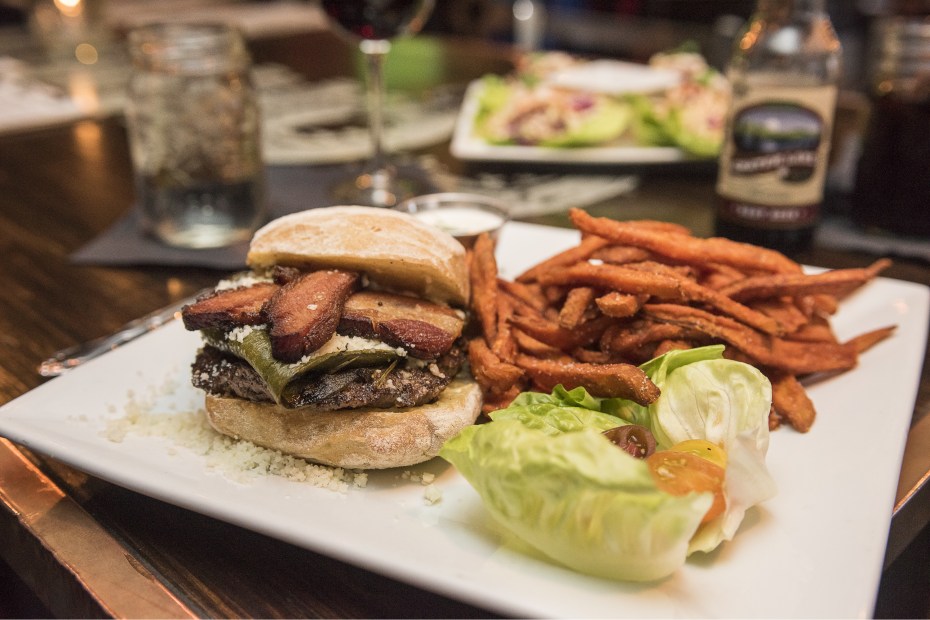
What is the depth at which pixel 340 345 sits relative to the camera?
1556 mm

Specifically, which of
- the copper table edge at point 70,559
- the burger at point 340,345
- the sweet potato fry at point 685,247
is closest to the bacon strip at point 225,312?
the burger at point 340,345

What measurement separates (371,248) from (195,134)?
4.04 ft

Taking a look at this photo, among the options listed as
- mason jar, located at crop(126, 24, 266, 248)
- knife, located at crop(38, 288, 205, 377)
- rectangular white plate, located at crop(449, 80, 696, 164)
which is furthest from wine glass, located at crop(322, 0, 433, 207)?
knife, located at crop(38, 288, 205, 377)

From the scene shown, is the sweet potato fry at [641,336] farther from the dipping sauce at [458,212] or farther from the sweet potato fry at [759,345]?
the dipping sauce at [458,212]

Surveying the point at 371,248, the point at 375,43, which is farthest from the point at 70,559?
the point at 375,43

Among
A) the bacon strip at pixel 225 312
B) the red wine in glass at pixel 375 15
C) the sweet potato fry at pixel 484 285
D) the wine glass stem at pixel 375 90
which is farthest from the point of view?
the wine glass stem at pixel 375 90

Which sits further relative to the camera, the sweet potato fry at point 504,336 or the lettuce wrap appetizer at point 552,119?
the lettuce wrap appetizer at point 552,119

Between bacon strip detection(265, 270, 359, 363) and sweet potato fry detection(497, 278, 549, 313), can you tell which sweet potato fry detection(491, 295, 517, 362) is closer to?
sweet potato fry detection(497, 278, 549, 313)

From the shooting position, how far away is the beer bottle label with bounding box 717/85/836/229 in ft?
7.87

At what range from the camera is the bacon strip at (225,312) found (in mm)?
1586

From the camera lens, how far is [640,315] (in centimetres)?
179

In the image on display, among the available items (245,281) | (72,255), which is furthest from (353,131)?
(245,281)

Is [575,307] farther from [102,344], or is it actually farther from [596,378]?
[102,344]

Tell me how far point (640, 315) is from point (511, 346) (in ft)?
0.96
